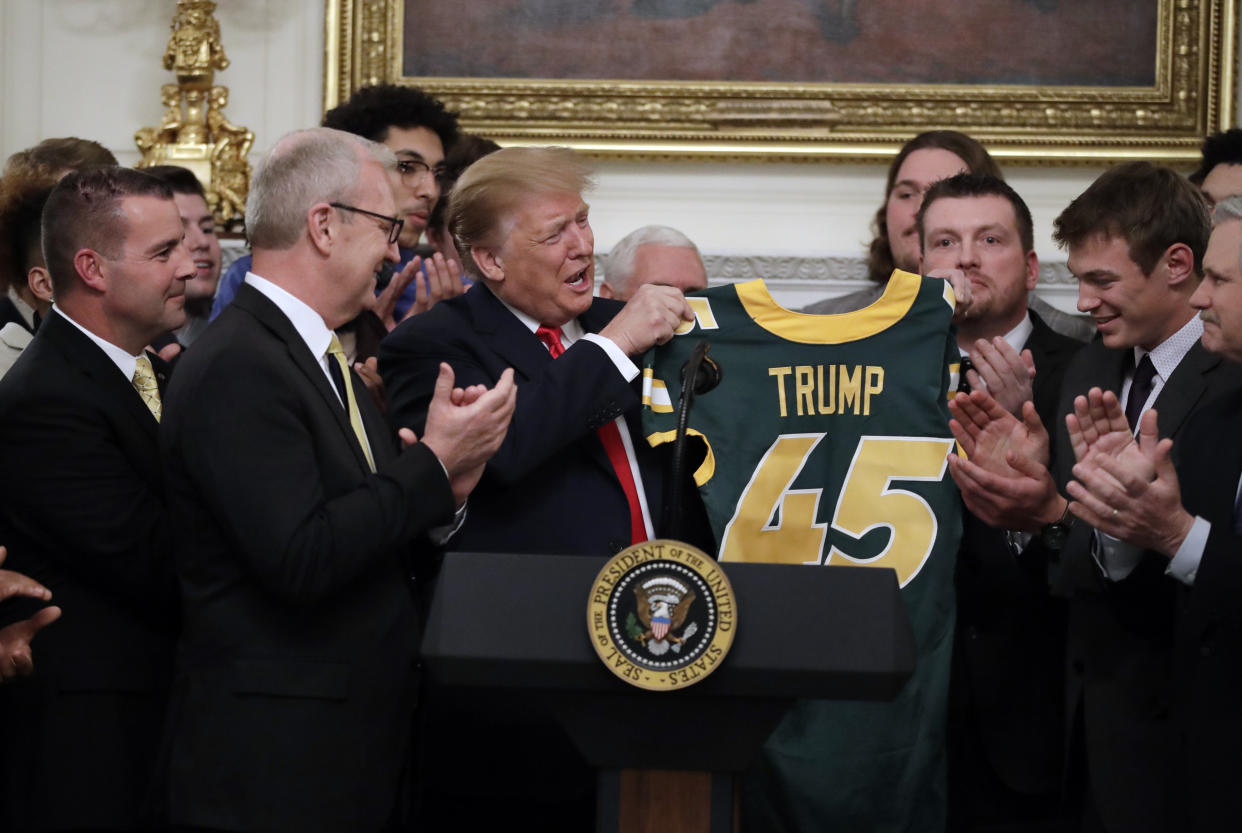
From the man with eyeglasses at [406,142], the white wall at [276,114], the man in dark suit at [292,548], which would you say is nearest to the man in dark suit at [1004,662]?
the man in dark suit at [292,548]

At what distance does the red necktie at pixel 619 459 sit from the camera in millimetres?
2779

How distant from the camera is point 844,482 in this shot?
2.84 meters

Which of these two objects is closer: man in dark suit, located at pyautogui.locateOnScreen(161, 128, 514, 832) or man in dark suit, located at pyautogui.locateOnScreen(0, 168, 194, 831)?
man in dark suit, located at pyautogui.locateOnScreen(161, 128, 514, 832)

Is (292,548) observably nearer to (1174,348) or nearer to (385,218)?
(385,218)

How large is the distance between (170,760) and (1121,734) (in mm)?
1815

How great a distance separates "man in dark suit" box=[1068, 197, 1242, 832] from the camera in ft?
7.93

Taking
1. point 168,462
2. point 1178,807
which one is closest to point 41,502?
point 168,462

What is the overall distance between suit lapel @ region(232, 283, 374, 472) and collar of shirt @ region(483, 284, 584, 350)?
0.58 m

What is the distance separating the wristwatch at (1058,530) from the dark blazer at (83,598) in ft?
5.71

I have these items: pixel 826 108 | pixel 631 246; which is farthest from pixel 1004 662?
pixel 826 108

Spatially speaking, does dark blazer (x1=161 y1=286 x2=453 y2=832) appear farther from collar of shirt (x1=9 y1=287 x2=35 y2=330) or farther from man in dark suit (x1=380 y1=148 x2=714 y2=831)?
collar of shirt (x1=9 y1=287 x2=35 y2=330)

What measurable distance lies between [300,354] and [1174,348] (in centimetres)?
187

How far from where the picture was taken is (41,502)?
2580mm

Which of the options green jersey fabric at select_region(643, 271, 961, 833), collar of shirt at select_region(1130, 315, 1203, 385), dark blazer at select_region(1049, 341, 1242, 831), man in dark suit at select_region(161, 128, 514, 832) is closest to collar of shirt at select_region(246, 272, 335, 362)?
man in dark suit at select_region(161, 128, 514, 832)
